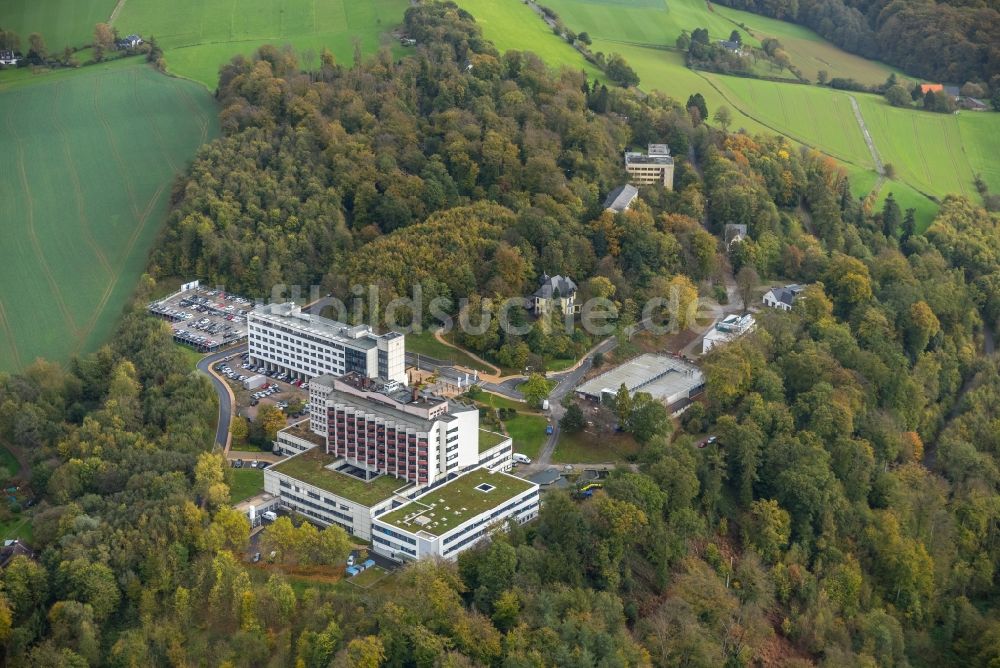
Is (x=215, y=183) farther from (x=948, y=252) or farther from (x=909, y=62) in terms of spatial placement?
(x=909, y=62)

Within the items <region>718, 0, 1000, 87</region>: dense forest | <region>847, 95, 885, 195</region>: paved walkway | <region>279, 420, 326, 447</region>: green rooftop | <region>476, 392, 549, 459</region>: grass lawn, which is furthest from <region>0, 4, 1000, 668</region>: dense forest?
<region>718, 0, 1000, 87</region>: dense forest

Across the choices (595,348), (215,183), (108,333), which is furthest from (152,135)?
(595,348)

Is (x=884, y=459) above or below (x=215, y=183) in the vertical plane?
below

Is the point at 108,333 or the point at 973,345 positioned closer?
the point at 108,333

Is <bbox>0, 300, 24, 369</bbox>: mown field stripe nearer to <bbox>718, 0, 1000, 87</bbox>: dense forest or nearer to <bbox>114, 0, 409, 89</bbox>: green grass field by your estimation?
<bbox>114, 0, 409, 89</bbox>: green grass field

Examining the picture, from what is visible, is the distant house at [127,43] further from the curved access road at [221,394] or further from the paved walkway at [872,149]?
the paved walkway at [872,149]

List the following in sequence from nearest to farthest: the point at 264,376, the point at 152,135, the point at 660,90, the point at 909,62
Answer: the point at 264,376, the point at 152,135, the point at 660,90, the point at 909,62

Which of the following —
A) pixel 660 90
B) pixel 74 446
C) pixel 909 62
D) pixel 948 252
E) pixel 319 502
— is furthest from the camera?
pixel 909 62
